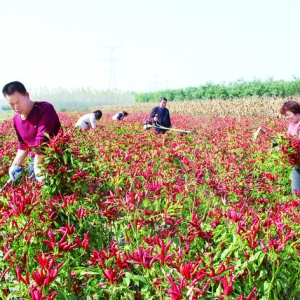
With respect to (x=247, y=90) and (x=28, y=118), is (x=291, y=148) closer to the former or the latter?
(x=28, y=118)

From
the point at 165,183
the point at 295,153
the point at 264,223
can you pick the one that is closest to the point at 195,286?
the point at 264,223

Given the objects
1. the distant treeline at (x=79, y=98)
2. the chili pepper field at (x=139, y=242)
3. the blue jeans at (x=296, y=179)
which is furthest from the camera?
the distant treeline at (x=79, y=98)

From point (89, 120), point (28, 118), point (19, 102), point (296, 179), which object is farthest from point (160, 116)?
point (19, 102)

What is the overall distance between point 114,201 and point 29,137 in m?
1.61

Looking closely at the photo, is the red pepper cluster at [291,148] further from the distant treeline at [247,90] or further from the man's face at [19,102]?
the distant treeline at [247,90]

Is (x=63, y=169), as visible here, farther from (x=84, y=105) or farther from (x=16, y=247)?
(x=84, y=105)

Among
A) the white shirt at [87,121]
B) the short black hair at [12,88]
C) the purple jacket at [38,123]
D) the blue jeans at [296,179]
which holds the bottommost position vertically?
the blue jeans at [296,179]

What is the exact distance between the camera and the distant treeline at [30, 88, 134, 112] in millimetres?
57369

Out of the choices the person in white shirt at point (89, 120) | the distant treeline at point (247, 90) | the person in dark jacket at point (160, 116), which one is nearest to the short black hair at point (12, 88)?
the person in white shirt at point (89, 120)

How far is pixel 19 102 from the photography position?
3.70m

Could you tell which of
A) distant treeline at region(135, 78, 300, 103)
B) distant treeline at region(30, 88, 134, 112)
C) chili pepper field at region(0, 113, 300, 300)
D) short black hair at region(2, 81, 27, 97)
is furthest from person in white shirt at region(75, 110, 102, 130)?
distant treeline at region(30, 88, 134, 112)

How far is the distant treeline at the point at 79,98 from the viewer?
57.4 metres

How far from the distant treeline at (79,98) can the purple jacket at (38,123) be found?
5045cm

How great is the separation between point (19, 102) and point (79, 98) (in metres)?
58.4
